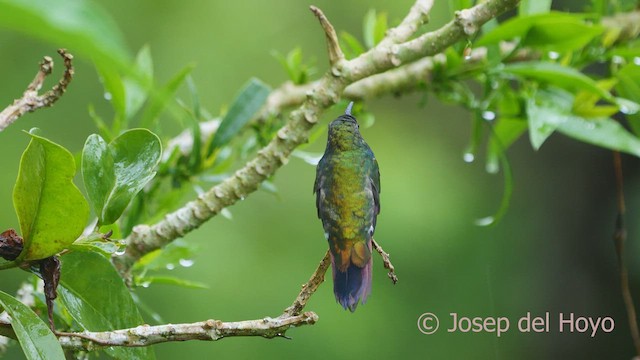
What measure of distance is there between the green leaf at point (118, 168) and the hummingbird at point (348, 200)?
113 mm

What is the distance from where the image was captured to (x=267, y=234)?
175 centimetres

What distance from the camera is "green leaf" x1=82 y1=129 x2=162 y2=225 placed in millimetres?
460

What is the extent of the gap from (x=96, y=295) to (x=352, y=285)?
232 mm

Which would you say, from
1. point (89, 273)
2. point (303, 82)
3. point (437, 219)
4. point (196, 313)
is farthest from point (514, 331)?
point (89, 273)

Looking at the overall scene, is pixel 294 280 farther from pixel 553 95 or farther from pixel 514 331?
pixel 553 95

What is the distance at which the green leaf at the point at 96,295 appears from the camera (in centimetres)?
49

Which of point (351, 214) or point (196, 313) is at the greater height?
point (196, 313)

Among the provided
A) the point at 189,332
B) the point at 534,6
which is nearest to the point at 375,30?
the point at 534,6

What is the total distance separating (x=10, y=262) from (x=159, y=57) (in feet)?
5.39

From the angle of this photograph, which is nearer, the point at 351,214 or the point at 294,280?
the point at 351,214

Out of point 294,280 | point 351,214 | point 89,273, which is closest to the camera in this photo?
point 351,214

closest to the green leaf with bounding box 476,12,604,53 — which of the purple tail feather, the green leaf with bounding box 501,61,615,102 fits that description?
the green leaf with bounding box 501,61,615,102

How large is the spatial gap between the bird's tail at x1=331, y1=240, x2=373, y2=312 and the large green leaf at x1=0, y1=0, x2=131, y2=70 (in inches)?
6.2

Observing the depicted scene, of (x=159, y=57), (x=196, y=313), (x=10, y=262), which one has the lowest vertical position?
(x=10, y=262)
